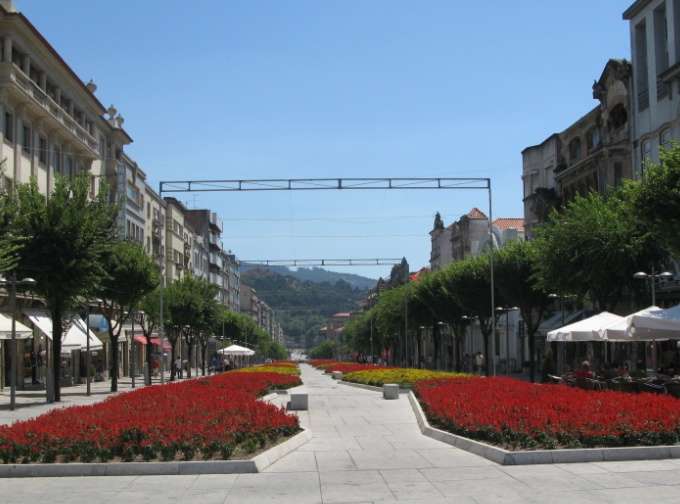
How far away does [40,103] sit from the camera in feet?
152

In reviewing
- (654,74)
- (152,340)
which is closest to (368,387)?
(654,74)

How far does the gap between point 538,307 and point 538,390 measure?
32032 millimetres

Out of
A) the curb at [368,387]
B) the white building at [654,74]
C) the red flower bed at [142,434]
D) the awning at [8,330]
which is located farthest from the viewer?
the white building at [654,74]

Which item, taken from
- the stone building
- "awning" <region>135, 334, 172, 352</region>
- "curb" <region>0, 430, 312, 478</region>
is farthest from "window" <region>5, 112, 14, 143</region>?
"awning" <region>135, 334, 172, 352</region>

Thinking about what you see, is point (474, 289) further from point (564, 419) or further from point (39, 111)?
point (564, 419)

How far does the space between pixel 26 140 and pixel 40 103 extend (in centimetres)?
200

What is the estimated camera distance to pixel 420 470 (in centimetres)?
1438

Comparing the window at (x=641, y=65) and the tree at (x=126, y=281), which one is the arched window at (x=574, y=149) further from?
the tree at (x=126, y=281)

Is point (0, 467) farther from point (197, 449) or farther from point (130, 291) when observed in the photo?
point (130, 291)

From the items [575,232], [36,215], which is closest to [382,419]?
[36,215]

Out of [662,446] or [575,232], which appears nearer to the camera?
[662,446]

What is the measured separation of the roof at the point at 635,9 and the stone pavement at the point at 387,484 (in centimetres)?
3865

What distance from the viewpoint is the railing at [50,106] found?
144 ft

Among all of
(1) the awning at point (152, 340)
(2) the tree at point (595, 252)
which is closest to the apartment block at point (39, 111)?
(1) the awning at point (152, 340)
